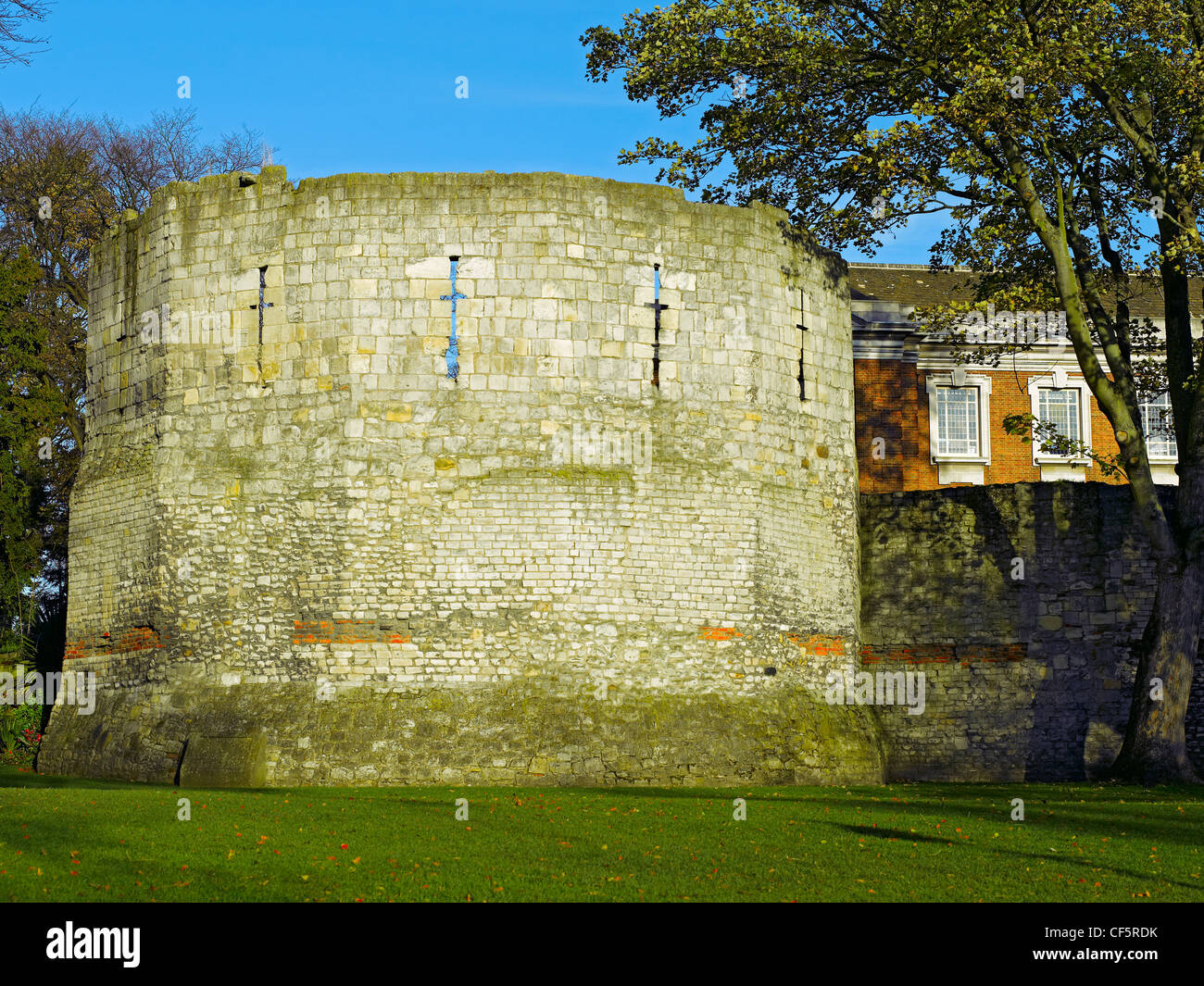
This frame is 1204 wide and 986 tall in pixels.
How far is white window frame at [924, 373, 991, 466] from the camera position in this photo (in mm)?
35812

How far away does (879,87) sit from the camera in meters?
23.0

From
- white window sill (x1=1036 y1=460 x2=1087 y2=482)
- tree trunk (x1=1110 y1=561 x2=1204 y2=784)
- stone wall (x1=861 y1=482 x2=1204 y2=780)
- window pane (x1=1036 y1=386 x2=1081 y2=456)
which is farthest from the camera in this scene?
window pane (x1=1036 y1=386 x2=1081 y2=456)

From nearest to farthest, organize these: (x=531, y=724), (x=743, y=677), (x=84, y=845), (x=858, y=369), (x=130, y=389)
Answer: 1. (x=84, y=845)
2. (x=531, y=724)
3. (x=743, y=677)
4. (x=130, y=389)
5. (x=858, y=369)

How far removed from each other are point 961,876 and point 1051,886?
694 mm

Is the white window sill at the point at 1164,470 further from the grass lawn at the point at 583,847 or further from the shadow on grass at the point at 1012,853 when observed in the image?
the shadow on grass at the point at 1012,853

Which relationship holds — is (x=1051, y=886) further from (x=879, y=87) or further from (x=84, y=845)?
(x=879, y=87)

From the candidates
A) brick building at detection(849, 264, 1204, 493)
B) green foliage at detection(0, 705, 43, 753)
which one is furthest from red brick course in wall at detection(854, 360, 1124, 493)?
green foliage at detection(0, 705, 43, 753)

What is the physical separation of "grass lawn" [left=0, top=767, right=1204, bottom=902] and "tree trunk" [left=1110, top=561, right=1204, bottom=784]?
264 cm

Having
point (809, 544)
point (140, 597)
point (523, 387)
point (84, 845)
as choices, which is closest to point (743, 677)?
point (809, 544)

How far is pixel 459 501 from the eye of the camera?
1991 centimetres

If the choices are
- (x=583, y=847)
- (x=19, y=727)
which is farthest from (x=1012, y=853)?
(x=19, y=727)
